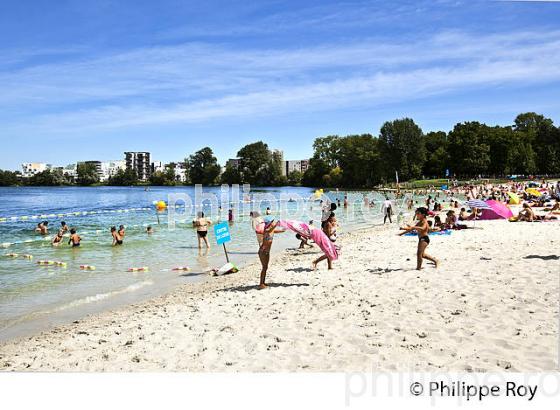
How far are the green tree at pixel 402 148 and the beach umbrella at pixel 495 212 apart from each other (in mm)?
16265

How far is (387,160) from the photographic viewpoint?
4188 cm

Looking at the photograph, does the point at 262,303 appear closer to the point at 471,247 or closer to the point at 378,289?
the point at 378,289

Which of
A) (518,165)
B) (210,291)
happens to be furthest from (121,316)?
(518,165)

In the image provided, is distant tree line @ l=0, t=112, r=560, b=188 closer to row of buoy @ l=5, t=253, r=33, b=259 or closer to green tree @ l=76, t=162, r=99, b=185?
green tree @ l=76, t=162, r=99, b=185

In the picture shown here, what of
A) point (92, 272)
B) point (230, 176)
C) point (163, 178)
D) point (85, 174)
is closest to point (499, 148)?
point (230, 176)

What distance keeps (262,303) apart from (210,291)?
2.36m

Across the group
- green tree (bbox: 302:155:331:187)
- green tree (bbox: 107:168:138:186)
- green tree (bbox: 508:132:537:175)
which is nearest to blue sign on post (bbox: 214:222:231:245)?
green tree (bbox: 302:155:331:187)

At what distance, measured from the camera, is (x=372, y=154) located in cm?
3931

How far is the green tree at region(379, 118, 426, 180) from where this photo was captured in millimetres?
38531

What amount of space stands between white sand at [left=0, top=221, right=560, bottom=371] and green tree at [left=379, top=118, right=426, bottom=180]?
28.2m

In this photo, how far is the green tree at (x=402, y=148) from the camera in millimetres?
38531

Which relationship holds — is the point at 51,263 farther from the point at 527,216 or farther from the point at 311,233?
the point at 527,216

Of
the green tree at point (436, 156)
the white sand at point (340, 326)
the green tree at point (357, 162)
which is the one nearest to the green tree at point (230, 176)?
the green tree at point (357, 162)

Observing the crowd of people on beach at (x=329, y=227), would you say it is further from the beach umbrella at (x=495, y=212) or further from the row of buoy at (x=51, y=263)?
the row of buoy at (x=51, y=263)
